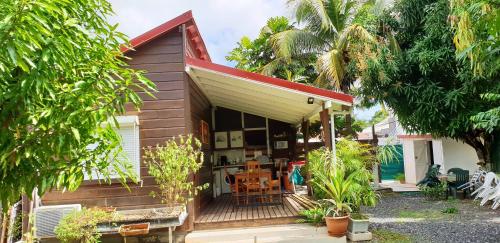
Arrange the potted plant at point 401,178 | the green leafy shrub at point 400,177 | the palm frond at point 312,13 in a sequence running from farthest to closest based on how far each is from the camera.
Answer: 1. the green leafy shrub at point 400,177
2. the potted plant at point 401,178
3. the palm frond at point 312,13

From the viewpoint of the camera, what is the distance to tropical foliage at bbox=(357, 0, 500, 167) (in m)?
10.2

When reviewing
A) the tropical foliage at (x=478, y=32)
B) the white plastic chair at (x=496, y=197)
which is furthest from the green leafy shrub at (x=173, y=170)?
the white plastic chair at (x=496, y=197)

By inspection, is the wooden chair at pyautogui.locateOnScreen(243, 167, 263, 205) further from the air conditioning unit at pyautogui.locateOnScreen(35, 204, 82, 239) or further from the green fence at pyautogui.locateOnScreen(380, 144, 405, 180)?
the green fence at pyautogui.locateOnScreen(380, 144, 405, 180)

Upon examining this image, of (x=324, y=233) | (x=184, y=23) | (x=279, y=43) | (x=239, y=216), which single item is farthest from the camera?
(x=279, y=43)

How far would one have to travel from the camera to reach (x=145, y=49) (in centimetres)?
650

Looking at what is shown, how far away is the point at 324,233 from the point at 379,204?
5.14m

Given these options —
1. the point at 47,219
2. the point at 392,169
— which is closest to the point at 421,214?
the point at 47,219

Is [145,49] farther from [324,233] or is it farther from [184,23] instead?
[324,233]

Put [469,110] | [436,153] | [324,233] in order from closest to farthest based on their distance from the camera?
[324,233] → [469,110] → [436,153]

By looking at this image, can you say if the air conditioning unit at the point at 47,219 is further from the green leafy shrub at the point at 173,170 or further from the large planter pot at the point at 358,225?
the large planter pot at the point at 358,225

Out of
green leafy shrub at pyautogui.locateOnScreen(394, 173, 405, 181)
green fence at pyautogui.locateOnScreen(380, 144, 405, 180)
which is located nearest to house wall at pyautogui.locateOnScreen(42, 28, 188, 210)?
green leafy shrub at pyautogui.locateOnScreen(394, 173, 405, 181)

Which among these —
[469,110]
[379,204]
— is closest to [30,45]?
[379,204]

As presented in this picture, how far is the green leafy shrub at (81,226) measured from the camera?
5262mm

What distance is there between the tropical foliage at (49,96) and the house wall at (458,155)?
570 inches
